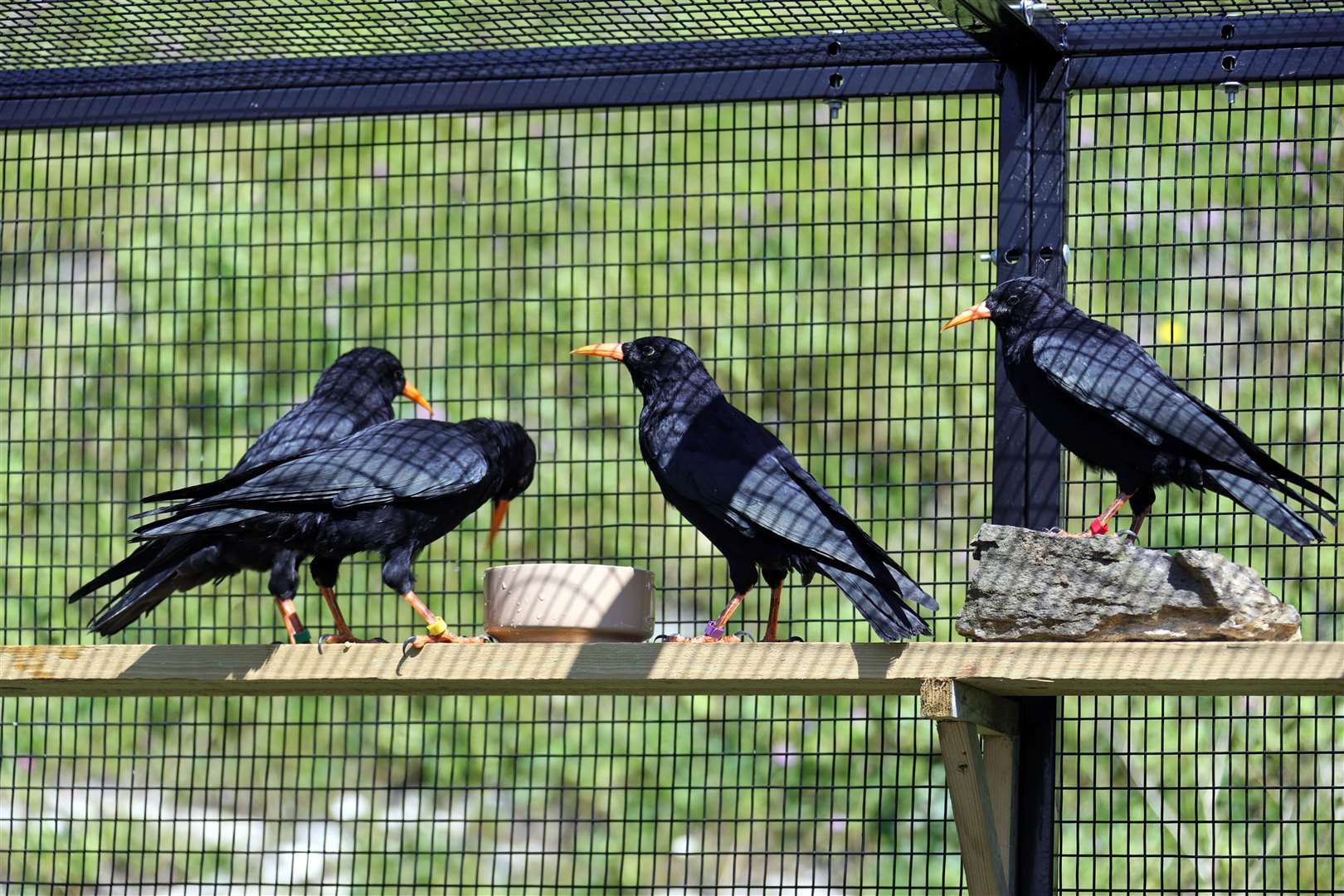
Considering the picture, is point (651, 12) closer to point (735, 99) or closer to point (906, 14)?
point (735, 99)

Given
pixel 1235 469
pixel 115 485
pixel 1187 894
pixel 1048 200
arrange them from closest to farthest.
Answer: pixel 1235 469, pixel 1048 200, pixel 1187 894, pixel 115 485

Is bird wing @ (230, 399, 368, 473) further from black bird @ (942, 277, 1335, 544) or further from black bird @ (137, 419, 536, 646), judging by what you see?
black bird @ (942, 277, 1335, 544)

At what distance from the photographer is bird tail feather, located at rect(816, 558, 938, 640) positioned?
291cm

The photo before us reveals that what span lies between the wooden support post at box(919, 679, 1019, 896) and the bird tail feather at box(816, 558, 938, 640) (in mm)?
118

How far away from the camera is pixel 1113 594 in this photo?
111 inches

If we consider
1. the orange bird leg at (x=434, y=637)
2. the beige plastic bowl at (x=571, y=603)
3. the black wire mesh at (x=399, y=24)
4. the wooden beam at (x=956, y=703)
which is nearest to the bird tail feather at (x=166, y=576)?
the orange bird leg at (x=434, y=637)

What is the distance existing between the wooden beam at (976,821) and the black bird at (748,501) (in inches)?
9.4

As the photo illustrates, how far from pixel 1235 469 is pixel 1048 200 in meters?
0.63

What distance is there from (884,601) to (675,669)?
375 mm

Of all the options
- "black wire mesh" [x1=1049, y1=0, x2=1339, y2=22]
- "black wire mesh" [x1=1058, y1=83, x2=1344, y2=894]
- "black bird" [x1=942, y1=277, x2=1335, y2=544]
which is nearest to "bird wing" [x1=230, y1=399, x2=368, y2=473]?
"black bird" [x1=942, y1=277, x2=1335, y2=544]

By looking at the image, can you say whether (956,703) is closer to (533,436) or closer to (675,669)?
(675,669)

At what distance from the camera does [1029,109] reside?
3.34 metres

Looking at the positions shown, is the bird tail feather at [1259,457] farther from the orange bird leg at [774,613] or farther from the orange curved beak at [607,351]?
the orange curved beak at [607,351]

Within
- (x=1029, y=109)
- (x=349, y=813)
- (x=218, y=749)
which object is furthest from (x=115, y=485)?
(x=1029, y=109)
